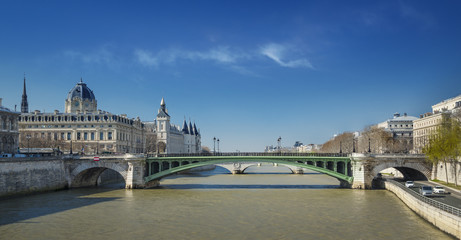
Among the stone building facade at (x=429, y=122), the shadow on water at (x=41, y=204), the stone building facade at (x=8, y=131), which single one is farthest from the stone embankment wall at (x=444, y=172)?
the stone building facade at (x=8, y=131)

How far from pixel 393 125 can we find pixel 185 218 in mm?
90089

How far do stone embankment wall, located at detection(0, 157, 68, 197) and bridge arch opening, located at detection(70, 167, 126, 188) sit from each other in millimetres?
2076

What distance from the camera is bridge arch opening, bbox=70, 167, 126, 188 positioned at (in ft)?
194

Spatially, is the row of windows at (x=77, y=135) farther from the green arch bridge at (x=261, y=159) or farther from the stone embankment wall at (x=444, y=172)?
the stone embankment wall at (x=444, y=172)

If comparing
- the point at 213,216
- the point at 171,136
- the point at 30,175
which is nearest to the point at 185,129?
the point at 171,136

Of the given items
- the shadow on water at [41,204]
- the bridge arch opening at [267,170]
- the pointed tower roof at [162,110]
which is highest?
the pointed tower roof at [162,110]

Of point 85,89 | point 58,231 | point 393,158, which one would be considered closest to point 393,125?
point 393,158

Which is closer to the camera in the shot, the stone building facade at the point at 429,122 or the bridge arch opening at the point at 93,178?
the bridge arch opening at the point at 93,178

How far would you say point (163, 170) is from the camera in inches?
2368

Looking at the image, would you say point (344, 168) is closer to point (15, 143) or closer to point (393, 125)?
point (15, 143)

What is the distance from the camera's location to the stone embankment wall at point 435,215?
25.4 metres

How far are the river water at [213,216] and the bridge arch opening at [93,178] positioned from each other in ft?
22.4

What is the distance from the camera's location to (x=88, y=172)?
6106 cm

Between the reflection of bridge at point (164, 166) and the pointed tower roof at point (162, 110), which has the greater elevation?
the pointed tower roof at point (162, 110)
